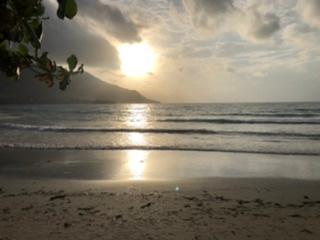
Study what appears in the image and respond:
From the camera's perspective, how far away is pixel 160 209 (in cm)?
633

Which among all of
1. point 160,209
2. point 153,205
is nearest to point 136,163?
point 153,205

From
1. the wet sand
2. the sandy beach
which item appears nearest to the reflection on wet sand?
the wet sand

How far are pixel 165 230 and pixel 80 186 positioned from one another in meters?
3.69

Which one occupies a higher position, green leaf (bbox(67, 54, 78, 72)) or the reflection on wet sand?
green leaf (bbox(67, 54, 78, 72))

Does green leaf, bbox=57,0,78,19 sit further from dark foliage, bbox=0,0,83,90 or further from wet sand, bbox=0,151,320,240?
wet sand, bbox=0,151,320,240

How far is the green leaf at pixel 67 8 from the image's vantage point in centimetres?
129

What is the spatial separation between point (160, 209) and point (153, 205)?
0.96 feet

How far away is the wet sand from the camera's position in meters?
5.21

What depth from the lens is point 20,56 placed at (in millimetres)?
1460

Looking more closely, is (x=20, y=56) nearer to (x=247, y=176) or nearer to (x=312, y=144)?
(x=247, y=176)

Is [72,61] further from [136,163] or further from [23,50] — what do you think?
[136,163]

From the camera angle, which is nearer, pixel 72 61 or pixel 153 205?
pixel 72 61

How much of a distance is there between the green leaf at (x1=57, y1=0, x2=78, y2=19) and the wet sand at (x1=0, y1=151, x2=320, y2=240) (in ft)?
13.7

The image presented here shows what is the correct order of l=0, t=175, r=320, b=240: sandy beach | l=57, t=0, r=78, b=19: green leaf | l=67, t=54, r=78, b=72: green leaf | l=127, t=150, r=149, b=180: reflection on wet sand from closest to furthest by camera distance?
l=57, t=0, r=78, b=19: green leaf
l=67, t=54, r=78, b=72: green leaf
l=0, t=175, r=320, b=240: sandy beach
l=127, t=150, r=149, b=180: reflection on wet sand
